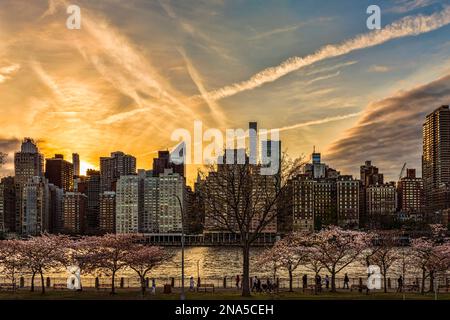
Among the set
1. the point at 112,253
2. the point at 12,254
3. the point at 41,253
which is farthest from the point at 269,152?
the point at 12,254

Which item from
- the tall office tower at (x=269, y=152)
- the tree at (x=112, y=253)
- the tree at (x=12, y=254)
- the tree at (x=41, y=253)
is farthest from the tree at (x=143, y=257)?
the tall office tower at (x=269, y=152)

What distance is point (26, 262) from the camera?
65.8m

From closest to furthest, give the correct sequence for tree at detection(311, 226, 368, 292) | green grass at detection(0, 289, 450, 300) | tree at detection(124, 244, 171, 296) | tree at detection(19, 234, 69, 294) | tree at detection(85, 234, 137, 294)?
1. green grass at detection(0, 289, 450, 300)
2. tree at detection(124, 244, 171, 296)
3. tree at detection(85, 234, 137, 294)
4. tree at detection(19, 234, 69, 294)
5. tree at detection(311, 226, 368, 292)

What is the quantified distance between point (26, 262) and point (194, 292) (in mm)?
19809

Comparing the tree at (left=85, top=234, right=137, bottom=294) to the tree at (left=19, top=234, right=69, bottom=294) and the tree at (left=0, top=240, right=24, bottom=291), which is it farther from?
the tree at (left=0, top=240, right=24, bottom=291)

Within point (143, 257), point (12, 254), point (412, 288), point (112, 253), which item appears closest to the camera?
point (412, 288)

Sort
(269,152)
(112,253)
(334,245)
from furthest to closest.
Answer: (269,152)
(334,245)
(112,253)

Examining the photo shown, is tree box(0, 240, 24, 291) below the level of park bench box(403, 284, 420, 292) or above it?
above

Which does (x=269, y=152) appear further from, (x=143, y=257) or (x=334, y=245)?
(x=143, y=257)

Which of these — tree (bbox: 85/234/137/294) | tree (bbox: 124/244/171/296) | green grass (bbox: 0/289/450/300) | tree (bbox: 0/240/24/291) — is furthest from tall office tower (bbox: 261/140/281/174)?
tree (bbox: 0/240/24/291)

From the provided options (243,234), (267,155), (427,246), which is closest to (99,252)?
(243,234)

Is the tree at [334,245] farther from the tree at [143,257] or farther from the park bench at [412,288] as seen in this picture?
the tree at [143,257]

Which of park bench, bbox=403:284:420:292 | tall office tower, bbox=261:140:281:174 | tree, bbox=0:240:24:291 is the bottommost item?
park bench, bbox=403:284:420:292
